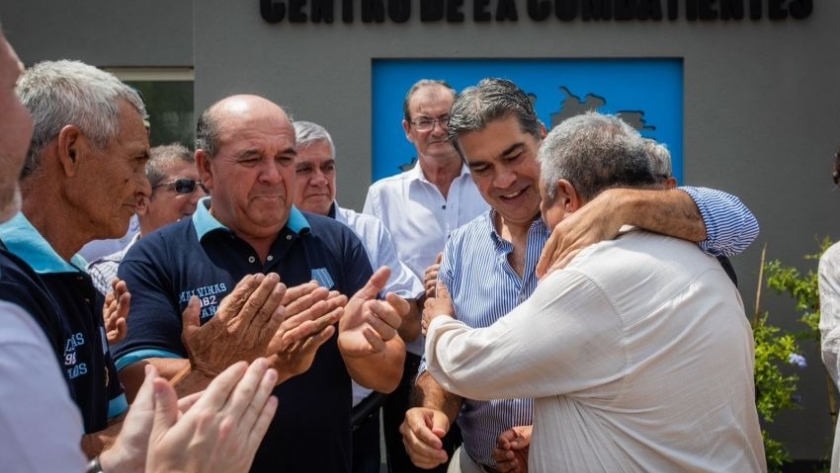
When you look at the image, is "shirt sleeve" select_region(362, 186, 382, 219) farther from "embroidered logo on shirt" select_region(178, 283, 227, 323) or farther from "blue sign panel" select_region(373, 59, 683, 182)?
"embroidered logo on shirt" select_region(178, 283, 227, 323)

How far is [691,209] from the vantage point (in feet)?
9.05

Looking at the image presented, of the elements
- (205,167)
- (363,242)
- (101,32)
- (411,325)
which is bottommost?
(411,325)

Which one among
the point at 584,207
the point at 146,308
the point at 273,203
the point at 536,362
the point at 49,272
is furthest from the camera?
the point at 273,203

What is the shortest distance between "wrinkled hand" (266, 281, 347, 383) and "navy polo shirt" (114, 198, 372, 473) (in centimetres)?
28

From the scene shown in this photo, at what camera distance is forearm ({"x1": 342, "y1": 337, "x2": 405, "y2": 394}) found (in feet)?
10.2

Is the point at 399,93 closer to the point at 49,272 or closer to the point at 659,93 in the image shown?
the point at 659,93

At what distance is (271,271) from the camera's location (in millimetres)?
3311

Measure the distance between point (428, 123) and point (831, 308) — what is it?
7.55ft

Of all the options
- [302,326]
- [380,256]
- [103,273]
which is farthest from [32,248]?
[380,256]

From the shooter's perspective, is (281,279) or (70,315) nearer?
(70,315)

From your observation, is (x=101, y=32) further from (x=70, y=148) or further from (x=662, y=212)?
(x=662, y=212)

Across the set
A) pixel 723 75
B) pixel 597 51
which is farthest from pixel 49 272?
pixel 723 75

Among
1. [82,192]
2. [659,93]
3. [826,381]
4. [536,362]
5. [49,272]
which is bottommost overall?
[826,381]

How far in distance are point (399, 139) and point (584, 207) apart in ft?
13.9
